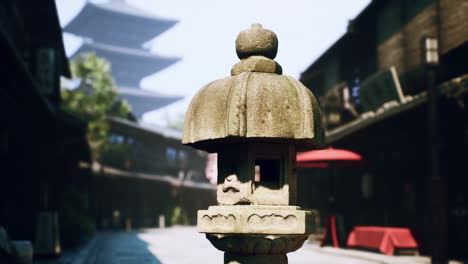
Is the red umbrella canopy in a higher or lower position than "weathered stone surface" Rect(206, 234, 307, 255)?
higher

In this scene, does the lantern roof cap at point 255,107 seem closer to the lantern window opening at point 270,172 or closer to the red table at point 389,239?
the lantern window opening at point 270,172

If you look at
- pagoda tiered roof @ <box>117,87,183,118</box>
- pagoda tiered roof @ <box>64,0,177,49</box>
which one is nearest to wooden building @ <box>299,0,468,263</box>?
pagoda tiered roof @ <box>117,87,183,118</box>

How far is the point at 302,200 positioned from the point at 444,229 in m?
18.1

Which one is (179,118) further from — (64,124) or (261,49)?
(261,49)

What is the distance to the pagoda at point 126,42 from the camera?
7231 cm

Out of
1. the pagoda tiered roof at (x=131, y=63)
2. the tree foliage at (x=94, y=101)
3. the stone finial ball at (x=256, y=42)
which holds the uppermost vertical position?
the pagoda tiered roof at (x=131, y=63)

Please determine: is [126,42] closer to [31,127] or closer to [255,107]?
[31,127]

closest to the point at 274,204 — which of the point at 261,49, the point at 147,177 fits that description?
the point at 261,49

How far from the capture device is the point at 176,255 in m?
15.7

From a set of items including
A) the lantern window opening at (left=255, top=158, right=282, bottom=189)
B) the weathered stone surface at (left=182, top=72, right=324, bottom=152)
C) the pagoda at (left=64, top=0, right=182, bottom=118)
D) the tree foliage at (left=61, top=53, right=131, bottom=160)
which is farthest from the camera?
the pagoda at (left=64, top=0, right=182, bottom=118)

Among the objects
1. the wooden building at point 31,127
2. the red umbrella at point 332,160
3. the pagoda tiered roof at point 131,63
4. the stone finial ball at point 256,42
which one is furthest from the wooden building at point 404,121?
the pagoda tiered roof at point 131,63

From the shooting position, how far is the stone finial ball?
6637 millimetres

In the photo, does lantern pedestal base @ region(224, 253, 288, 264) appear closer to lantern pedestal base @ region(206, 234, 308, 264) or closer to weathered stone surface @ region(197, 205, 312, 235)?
lantern pedestal base @ region(206, 234, 308, 264)

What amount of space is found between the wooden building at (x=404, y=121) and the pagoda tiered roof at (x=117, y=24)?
173 ft
